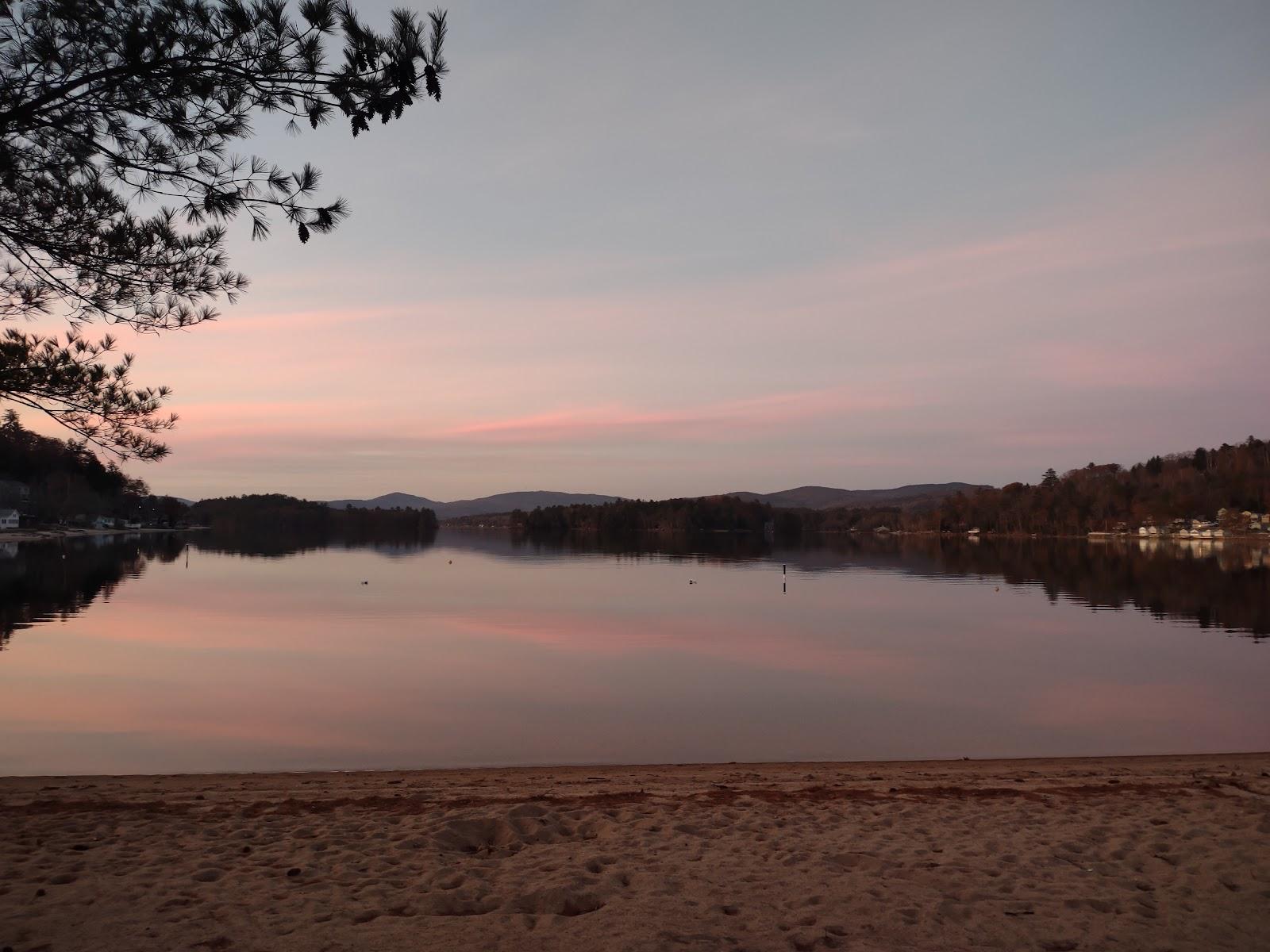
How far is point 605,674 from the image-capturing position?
22.5 meters

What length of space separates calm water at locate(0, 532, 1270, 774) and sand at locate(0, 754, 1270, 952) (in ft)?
14.4

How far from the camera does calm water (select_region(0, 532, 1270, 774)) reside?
15352 mm

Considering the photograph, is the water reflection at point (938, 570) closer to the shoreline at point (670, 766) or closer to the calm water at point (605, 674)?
the calm water at point (605, 674)

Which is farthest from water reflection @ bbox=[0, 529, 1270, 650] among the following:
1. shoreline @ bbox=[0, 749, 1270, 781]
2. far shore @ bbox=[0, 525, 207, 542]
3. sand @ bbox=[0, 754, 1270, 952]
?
sand @ bbox=[0, 754, 1270, 952]

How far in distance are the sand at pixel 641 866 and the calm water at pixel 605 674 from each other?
4.39 m

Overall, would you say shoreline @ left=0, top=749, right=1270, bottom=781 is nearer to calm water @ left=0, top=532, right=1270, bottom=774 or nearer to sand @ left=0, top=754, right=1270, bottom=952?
calm water @ left=0, top=532, right=1270, bottom=774

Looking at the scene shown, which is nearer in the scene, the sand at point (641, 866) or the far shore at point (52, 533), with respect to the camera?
the sand at point (641, 866)

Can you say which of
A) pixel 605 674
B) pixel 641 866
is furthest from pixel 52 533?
pixel 641 866

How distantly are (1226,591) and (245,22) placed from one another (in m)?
52.4

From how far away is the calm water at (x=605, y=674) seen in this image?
15.4m

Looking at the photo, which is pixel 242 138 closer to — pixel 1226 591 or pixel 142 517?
pixel 1226 591

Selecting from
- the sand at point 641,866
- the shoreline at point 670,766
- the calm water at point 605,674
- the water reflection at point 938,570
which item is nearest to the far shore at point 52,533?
the water reflection at point 938,570

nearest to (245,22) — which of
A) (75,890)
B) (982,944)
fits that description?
(75,890)

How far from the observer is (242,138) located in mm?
7711
